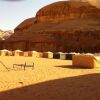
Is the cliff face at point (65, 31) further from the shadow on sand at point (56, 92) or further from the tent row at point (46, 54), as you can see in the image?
the shadow on sand at point (56, 92)

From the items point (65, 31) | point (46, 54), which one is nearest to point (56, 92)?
point (46, 54)

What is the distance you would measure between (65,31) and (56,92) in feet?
147

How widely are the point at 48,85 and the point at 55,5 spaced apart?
58.0 m

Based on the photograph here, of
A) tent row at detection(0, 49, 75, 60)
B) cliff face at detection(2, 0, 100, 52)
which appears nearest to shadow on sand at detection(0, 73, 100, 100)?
tent row at detection(0, 49, 75, 60)

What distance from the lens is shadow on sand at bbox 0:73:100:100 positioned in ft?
37.4

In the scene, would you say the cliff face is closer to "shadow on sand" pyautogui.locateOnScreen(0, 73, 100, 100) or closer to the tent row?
the tent row

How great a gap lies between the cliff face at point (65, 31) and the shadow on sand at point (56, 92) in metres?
37.9

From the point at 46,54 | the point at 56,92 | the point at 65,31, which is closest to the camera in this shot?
the point at 56,92

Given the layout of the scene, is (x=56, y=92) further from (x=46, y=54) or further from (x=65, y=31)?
(x=65, y=31)

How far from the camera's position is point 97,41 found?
53.7m

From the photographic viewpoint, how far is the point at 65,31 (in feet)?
186

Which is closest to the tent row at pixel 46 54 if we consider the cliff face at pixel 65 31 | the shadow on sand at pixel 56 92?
the cliff face at pixel 65 31

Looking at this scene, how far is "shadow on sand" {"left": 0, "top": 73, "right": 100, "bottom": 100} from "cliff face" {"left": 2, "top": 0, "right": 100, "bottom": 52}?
37.9m

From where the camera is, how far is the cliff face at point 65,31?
2152 inches
